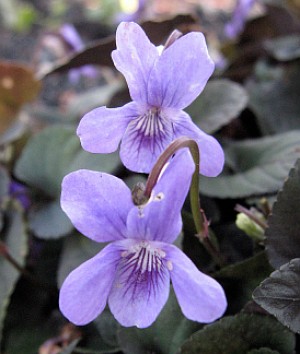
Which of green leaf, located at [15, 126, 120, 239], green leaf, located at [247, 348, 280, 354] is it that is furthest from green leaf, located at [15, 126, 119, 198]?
green leaf, located at [247, 348, 280, 354]

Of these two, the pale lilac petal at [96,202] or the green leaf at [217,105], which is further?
the green leaf at [217,105]

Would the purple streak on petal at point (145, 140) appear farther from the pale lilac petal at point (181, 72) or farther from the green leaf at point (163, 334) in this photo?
the green leaf at point (163, 334)

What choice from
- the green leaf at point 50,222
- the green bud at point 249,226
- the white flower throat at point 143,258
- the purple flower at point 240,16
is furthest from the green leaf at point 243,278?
the purple flower at point 240,16

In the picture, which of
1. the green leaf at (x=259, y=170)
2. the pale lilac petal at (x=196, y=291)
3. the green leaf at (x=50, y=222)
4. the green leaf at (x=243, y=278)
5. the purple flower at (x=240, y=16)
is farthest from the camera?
the purple flower at (x=240, y=16)

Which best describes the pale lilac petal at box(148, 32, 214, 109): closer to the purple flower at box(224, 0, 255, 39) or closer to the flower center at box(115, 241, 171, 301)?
the flower center at box(115, 241, 171, 301)

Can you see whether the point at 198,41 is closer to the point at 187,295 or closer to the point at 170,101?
the point at 170,101

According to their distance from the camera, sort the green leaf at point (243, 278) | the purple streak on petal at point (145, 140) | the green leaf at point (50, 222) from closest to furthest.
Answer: the purple streak on petal at point (145, 140) < the green leaf at point (243, 278) < the green leaf at point (50, 222)
